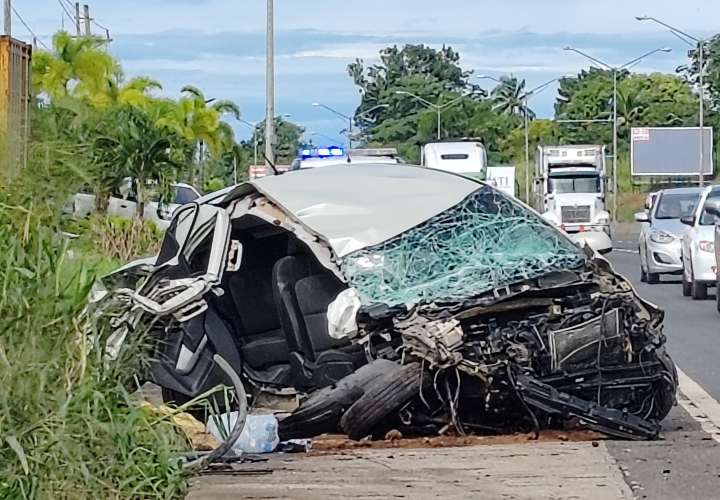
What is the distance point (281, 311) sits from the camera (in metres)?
10.2

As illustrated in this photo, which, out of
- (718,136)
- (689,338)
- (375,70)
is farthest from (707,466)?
(375,70)

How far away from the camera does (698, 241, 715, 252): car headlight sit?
69.5 ft

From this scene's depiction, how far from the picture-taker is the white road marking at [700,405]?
9875 mm

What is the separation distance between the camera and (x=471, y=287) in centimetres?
941

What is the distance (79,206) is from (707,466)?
12.7 ft

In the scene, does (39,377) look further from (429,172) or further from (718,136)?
(718,136)

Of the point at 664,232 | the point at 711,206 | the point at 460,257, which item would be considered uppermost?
the point at 711,206

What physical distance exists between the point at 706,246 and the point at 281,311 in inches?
486

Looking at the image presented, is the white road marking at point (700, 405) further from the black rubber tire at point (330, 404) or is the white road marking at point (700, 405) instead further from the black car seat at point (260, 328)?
the black car seat at point (260, 328)


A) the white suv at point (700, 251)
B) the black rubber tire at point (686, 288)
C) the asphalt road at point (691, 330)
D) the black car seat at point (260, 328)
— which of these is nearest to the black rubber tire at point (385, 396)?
the black car seat at point (260, 328)

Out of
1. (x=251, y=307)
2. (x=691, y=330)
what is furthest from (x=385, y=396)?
(x=691, y=330)

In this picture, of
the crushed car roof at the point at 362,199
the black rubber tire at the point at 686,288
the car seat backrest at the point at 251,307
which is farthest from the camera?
the black rubber tire at the point at 686,288

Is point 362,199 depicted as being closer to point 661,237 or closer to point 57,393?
point 57,393

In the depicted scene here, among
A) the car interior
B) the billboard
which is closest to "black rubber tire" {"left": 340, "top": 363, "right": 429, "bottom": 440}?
the car interior
